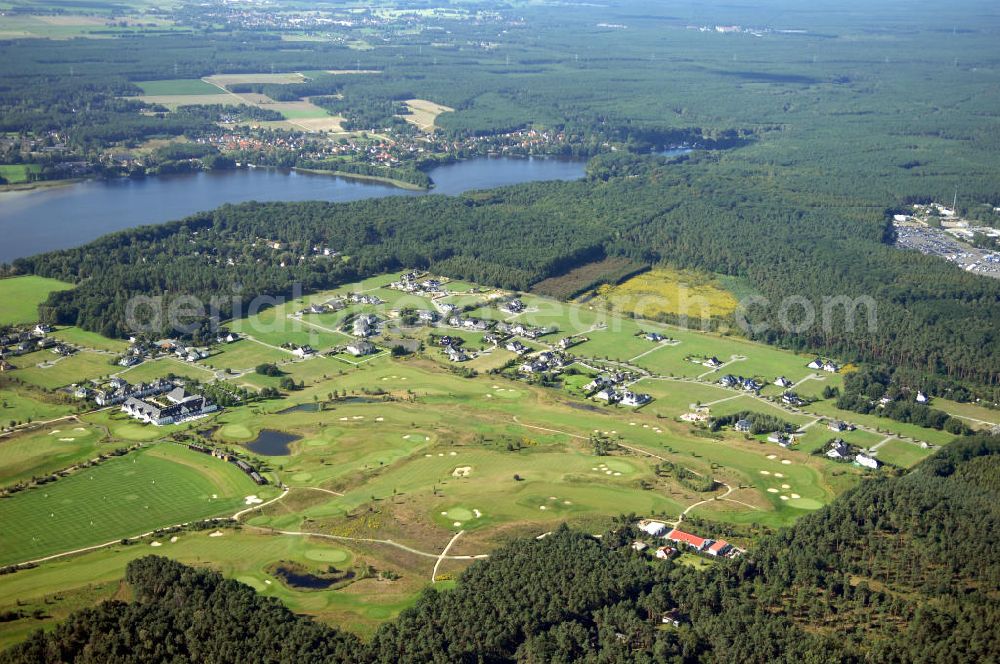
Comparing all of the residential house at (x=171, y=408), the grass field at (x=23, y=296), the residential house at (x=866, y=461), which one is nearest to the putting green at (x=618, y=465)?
the residential house at (x=866, y=461)

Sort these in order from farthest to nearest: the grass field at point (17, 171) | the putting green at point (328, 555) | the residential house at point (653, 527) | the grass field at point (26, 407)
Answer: the grass field at point (17, 171) → the grass field at point (26, 407) → the residential house at point (653, 527) → the putting green at point (328, 555)

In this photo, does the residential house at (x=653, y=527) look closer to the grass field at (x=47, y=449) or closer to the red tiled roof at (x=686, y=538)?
the red tiled roof at (x=686, y=538)

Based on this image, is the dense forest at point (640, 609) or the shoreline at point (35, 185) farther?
the shoreline at point (35, 185)

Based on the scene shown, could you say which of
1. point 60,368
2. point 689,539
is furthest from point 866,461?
point 60,368

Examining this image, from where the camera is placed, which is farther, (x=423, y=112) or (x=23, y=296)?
(x=423, y=112)

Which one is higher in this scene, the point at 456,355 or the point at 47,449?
the point at 456,355

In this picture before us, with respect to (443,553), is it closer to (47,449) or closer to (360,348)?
(47,449)
